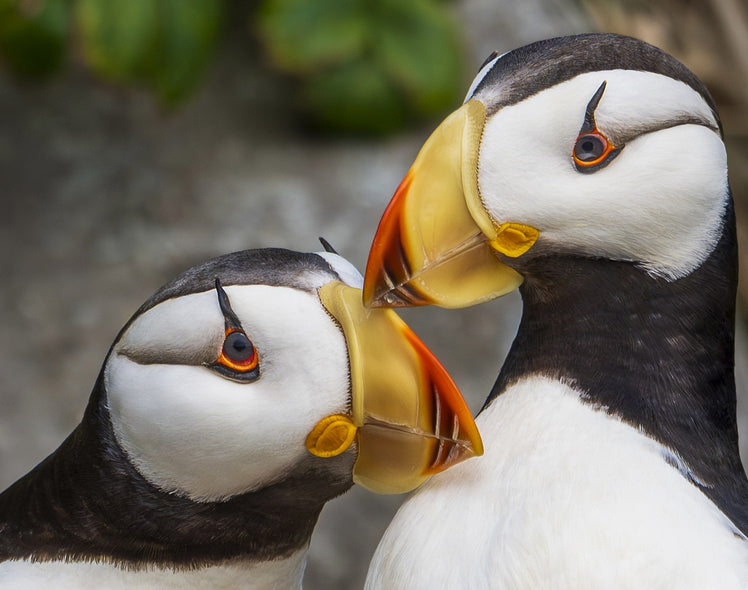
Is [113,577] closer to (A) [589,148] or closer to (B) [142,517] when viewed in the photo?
(B) [142,517]

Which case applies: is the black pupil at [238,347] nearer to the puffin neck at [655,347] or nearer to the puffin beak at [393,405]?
the puffin beak at [393,405]

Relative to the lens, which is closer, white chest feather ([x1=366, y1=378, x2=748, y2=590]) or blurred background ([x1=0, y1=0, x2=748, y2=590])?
white chest feather ([x1=366, y1=378, x2=748, y2=590])

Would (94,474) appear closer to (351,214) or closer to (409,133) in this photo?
(351,214)

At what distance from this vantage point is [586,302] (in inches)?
70.7

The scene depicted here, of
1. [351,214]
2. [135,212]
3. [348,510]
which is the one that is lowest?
[348,510]

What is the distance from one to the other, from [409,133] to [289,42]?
894 mm

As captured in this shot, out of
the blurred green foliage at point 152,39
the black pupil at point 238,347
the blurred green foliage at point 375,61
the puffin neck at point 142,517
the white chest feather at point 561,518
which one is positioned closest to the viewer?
the white chest feather at point 561,518

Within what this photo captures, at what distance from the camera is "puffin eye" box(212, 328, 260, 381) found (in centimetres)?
170

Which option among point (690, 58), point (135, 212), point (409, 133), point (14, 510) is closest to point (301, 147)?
point (409, 133)

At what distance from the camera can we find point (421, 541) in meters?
1.77

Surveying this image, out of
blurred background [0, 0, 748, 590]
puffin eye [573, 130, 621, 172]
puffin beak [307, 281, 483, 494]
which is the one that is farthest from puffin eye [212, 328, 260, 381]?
blurred background [0, 0, 748, 590]

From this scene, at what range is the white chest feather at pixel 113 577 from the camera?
188 cm

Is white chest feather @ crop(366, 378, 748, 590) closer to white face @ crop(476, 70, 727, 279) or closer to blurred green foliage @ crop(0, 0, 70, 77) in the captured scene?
white face @ crop(476, 70, 727, 279)

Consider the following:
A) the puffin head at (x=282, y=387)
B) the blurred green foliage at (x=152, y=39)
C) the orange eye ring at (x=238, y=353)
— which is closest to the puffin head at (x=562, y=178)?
the puffin head at (x=282, y=387)
